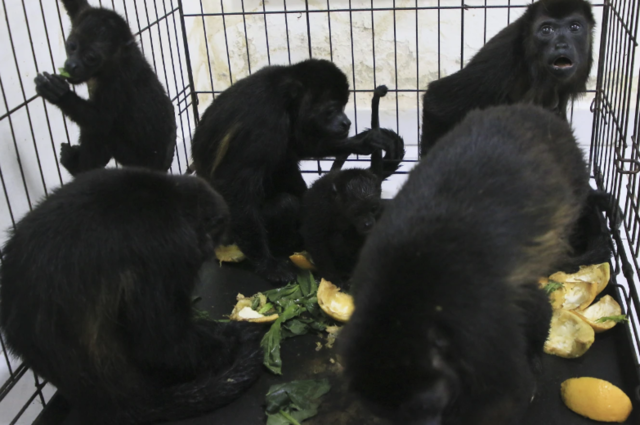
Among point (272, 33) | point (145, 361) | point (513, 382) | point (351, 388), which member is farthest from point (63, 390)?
point (272, 33)

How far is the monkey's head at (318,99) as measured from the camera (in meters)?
3.76

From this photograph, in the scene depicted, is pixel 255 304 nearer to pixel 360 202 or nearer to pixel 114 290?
pixel 360 202

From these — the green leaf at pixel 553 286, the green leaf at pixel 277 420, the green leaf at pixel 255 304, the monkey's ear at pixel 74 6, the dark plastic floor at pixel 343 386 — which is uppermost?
the monkey's ear at pixel 74 6

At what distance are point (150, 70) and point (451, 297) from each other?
2.75m

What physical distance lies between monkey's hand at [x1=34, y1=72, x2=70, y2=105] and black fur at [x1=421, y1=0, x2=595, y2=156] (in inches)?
86.5

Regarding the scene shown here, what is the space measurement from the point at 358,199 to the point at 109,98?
1.56 metres

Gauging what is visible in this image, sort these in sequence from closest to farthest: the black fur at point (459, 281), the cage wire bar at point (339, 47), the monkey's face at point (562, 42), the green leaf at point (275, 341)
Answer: the black fur at point (459, 281) → the green leaf at point (275, 341) → the monkey's face at point (562, 42) → the cage wire bar at point (339, 47)

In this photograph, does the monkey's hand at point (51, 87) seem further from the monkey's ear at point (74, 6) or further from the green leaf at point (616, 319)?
the green leaf at point (616, 319)

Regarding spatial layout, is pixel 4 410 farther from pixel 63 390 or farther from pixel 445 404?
pixel 445 404

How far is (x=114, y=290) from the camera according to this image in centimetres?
236

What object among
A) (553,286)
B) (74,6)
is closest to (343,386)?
(553,286)

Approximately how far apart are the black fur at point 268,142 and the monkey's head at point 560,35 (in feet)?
3.66

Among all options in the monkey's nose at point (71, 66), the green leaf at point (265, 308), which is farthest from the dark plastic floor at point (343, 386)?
the monkey's nose at point (71, 66)

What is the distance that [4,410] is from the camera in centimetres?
306
